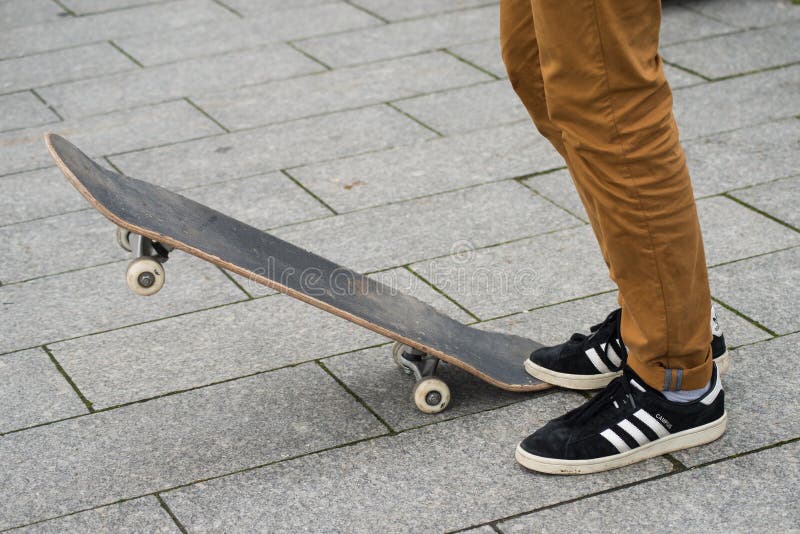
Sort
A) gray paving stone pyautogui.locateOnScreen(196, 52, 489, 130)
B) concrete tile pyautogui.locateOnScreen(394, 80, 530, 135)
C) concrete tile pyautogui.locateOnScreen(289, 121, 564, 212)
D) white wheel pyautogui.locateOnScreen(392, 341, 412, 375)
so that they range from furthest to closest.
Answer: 1. gray paving stone pyautogui.locateOnScreen(196, 52, 489, 130)
2. concrete tile pyautogui.locateOnScreen(394, 80, 530, 135)
3. concrete tile pyautogui.locateOnScreen(289, 121, 564, 212)
4. white wheel pyautogui.locateOnScreen(392, 341, 412, 375)

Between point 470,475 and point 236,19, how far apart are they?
17.1ft

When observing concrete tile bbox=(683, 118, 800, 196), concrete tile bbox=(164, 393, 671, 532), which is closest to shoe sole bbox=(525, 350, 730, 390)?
concrete tile bbox=(164, 393, 671, 532)

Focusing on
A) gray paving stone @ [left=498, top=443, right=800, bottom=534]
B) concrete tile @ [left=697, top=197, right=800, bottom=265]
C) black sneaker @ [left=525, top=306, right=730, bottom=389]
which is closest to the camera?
gray paving stone @ [left=498, top=443, right=800, bottom=534]

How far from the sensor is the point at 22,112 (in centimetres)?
594

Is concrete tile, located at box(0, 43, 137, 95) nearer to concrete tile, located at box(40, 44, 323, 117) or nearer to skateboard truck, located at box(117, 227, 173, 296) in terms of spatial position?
concrete tile, located at box(40, 44, 323, 117)

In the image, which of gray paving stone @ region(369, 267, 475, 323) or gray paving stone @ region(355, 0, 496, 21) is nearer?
gray paving stone @ region(369, 267, 475, 323)

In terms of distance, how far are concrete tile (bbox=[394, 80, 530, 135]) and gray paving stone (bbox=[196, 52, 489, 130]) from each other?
124 millimetres

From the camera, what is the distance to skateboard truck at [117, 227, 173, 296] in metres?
2.92

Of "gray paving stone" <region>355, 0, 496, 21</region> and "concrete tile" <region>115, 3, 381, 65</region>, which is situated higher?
"gray paving stone" <region>355, 0, 496, 21</region>

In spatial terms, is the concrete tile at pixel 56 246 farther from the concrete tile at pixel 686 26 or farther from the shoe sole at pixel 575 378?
the concrete tile at pixel 686 26

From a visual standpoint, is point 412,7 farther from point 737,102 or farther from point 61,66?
point 737,102

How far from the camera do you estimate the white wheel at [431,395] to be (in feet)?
10.2

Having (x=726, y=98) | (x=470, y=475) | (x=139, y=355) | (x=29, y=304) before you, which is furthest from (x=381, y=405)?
(x=726, y=98)

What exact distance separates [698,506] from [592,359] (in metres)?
0.62
